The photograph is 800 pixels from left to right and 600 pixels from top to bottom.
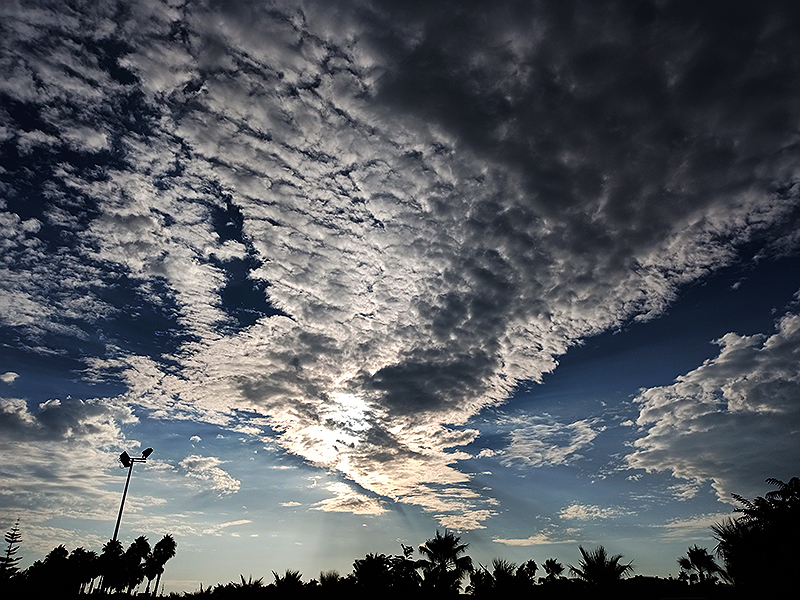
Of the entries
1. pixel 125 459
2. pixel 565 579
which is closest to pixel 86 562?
pixel 125 459

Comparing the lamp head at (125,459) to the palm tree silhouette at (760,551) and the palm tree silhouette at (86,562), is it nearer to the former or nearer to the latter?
the palm tree silhouette at (760,551)

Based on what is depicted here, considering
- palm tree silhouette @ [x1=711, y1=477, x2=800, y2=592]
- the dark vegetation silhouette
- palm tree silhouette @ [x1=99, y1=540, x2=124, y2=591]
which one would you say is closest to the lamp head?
the dark vegetation silhouette

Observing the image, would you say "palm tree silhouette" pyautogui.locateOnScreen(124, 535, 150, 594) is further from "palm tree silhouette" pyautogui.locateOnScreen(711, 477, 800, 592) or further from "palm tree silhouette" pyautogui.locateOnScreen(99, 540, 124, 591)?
"palm tree silhouette" pyautogui.locateOnScreen(711, 477, 800, 592)

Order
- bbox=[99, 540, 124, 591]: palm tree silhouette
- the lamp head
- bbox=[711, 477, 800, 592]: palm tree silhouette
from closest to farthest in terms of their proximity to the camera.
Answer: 1. bbox=[711, 477, 800, 592]: palm tree silhouette
2. the lamp head
3. bbox=[99, 540, 124, 591]: palm tree silhouette

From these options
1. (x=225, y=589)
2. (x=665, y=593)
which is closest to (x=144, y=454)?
(x=225, y=589)

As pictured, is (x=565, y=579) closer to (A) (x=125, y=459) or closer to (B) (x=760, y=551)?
(B) (x=760, y=551)

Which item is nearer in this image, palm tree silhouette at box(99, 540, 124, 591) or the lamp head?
Answer: the lamp head

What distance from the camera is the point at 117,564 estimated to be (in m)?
82.8

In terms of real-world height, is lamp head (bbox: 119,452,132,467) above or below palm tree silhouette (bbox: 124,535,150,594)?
above

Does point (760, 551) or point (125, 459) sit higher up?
point (125, 459)

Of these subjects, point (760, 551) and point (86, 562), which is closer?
point (760, 551)

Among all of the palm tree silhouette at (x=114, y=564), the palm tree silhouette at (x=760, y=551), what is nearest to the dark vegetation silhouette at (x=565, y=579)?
the palm tree silhouette at (x=760, y=551)

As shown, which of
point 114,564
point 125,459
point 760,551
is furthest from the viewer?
point 114,564

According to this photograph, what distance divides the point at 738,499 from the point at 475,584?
1995 centimetres
